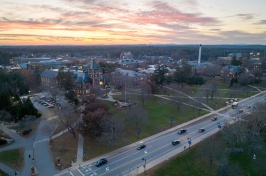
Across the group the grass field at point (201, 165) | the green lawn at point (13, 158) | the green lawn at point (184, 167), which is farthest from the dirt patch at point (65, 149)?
the green lawn at point (184, 167)

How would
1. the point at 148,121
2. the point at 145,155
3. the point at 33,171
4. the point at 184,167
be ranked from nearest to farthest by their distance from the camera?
the point at 33,171 < the point at 184,167 < the point at 145,155 < the point at 148,121

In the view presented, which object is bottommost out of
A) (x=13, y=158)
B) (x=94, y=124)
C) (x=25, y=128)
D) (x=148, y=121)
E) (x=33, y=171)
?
(x=13, y=158)

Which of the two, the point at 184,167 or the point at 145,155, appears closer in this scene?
the point at 184,167

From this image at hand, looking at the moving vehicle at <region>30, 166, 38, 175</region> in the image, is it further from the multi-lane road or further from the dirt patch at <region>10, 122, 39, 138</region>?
the dirt patch at <region>10, 122, 39, 138</region>

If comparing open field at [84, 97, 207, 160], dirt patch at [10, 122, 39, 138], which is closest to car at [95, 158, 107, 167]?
open field at [84, 97, 207, 160]

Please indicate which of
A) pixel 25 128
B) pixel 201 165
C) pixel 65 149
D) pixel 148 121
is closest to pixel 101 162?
pixel 65 149

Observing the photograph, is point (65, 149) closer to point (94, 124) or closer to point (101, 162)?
point (94, 124)

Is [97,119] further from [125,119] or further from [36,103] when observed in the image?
[36,103]

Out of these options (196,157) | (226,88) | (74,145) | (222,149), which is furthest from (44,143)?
(226,88)
